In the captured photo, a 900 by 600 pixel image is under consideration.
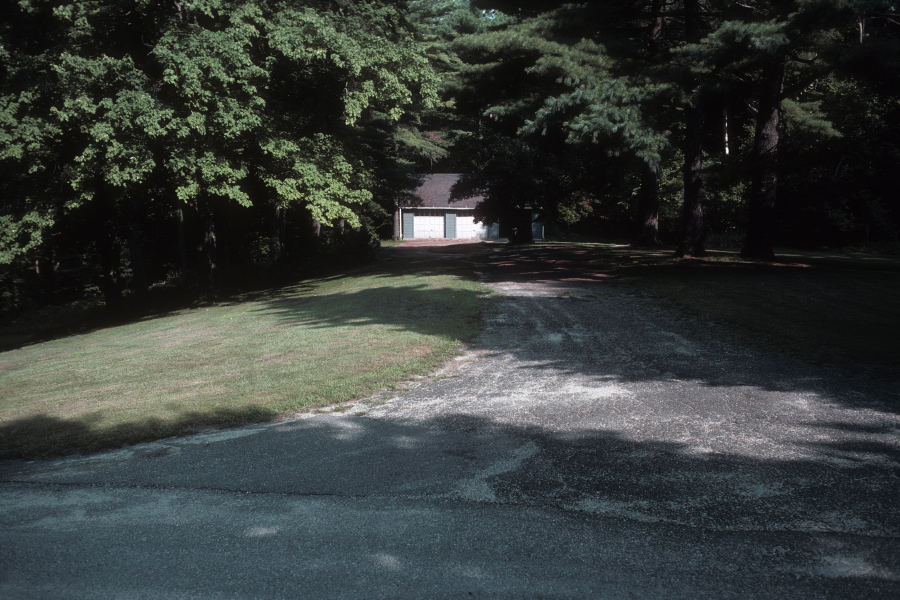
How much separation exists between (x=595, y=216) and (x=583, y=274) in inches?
870

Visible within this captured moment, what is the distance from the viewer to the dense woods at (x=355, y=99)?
15.8m

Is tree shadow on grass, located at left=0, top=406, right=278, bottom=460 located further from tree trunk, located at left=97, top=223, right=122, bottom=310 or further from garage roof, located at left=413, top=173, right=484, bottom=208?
garage roof, located at left=413, top=173, right=484, bottom=208

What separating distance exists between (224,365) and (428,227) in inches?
1742

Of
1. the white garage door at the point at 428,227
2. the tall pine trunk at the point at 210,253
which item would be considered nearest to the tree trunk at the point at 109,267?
the tall pine trunk at the point at 210,253

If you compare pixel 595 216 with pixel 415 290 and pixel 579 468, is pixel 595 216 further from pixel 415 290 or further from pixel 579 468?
pixel 579 468

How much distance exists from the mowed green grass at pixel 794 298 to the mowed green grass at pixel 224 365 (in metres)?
5.04

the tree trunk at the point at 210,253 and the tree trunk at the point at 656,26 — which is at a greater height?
the tree trunk at the point at 656,26

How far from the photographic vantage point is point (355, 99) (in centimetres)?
1814

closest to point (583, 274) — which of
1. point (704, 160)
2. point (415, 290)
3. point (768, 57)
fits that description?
point (415, 290)

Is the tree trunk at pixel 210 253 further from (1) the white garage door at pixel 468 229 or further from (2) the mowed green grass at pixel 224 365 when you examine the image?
(1) the white garage door at pixel 468 229

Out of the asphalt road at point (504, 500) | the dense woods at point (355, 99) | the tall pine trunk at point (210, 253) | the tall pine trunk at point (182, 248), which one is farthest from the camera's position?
the tall pine trunk at point (182, 248)

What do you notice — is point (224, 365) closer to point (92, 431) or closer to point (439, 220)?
point (92, 431)

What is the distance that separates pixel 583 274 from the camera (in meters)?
21.2

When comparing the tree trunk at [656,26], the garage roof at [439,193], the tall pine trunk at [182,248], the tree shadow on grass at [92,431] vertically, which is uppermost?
the tree trunk at [656,26]
